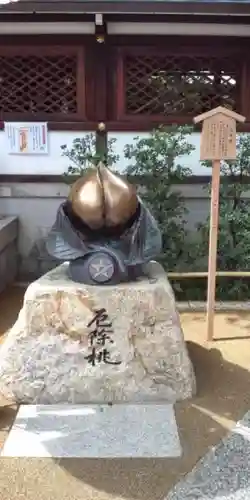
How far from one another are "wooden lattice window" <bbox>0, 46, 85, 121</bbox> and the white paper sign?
0.11 m

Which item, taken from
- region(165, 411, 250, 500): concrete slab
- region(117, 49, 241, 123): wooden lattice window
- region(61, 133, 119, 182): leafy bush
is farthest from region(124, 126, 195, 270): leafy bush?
region(165, 411, 250, 500): concrete slab

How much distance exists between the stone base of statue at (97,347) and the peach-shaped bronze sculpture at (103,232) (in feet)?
0.50

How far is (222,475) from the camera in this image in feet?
9.78

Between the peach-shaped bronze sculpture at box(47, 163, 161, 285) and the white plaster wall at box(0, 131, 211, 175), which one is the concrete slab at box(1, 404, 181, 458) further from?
the white plaster wall at box(0, 131, 211, 175)

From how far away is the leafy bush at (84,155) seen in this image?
22.0 feet

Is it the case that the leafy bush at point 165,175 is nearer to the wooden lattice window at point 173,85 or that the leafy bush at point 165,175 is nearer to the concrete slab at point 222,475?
the wooden lattice window at point 173,85

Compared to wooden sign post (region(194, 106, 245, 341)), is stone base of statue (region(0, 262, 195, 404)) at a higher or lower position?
lower

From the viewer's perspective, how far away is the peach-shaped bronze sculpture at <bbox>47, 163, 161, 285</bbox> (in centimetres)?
391

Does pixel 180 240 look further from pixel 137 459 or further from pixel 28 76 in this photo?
pixel 137 459

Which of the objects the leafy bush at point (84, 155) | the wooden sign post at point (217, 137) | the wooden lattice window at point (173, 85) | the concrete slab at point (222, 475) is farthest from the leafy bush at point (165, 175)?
the concrete slab at point (222, 475)

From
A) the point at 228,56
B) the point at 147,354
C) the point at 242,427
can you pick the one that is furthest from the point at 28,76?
the point at 242,427

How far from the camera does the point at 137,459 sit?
3.14m

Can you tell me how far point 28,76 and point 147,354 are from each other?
4326 mm

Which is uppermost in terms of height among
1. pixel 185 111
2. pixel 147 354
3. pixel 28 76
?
pixel 28 76
